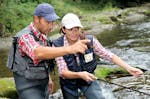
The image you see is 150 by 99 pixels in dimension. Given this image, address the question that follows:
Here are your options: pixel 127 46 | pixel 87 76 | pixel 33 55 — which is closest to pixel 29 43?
pixel 33 55

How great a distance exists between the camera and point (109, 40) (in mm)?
18109

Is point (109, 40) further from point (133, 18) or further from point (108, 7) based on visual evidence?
point (108, 7)

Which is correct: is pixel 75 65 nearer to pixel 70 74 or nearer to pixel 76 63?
pixel 76 63

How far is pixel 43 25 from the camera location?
443 cm

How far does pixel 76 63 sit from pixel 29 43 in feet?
2.82

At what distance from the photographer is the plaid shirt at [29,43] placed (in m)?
4.27

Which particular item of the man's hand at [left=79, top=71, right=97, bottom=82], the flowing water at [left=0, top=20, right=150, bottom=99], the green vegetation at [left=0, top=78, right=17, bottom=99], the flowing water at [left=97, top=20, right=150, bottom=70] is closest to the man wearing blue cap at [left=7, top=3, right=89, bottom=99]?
the man's hand at [left=79, top=71, right=97, bottom=82]

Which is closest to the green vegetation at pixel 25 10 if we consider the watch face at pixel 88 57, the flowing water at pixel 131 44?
the flowing water at pixel 131 44

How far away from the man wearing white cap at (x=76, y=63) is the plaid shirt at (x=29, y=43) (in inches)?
16.9

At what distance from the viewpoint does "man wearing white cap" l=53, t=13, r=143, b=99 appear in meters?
4.74

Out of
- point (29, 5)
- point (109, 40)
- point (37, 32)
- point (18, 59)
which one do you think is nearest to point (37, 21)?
point (37, 32)

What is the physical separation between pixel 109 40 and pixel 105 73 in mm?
7525

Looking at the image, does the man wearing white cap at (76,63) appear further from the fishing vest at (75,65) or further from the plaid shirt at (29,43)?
the plaid shirt at (29,43)

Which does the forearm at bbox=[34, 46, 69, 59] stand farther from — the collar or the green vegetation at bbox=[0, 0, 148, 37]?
the green vegetation at bbox=[0, 0, 148, 37]
